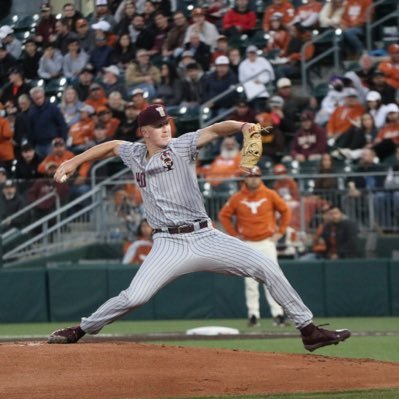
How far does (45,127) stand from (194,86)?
8.73ft

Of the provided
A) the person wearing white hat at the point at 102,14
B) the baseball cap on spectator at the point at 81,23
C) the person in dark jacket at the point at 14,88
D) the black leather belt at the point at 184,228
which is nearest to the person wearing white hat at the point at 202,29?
the person wearing white hat at the point at 102,14

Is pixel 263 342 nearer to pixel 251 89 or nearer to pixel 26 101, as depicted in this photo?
pixel 251 89

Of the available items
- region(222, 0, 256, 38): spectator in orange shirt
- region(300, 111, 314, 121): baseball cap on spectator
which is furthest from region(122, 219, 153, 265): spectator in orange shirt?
region(222, 0, 256, 38): spectator in orange shirt

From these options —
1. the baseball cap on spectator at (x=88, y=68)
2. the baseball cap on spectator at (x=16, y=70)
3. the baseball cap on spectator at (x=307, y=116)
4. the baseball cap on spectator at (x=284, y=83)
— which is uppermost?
the baseball cap on spectator at (x=16, y=70)

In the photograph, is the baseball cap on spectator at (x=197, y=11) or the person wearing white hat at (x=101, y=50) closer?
the baseball cap on spectator at (x=197, y=11)

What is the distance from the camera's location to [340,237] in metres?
18.0

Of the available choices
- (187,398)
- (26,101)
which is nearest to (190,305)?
(26,101)

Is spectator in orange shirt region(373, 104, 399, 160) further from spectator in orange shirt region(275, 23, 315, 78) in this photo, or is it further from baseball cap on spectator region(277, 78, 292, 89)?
spectator in orange shirt region(275, 23, 315, 78)

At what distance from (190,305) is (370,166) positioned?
3313mm

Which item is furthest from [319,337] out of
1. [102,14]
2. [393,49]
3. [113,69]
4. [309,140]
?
[102,14]

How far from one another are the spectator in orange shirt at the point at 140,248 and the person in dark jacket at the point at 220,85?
3.72 m

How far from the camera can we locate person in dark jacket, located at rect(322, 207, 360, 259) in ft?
57.9

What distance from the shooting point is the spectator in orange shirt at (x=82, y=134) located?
838 inches

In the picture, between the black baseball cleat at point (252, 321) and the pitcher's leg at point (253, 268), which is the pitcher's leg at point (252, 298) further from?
the pitcher's leg at point (253, 268)
